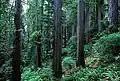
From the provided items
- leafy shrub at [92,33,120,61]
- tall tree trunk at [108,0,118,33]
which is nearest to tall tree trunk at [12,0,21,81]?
leafy shrub at [92,33,120,61]

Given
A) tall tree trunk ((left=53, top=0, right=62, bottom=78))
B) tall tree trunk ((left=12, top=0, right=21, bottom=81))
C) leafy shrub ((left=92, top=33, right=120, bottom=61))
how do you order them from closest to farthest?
tall tree trunk ((left=12, top=0, right=21, bottom=81)) → leafy shrub ((left=92, top=33, right=120, bottom=61)) → tall tree trunk ((left=53, top=0, right=62, bottom=78))

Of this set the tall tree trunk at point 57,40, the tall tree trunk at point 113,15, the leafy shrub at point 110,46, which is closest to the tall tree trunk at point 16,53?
the tall tree trunk at point 57,40

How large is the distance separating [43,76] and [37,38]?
768 cm

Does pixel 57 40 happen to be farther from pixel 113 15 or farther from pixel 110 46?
pixel 113 15

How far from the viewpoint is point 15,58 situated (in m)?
9.53

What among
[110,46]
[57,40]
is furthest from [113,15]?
[57,40]

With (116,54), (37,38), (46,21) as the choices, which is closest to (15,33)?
(116,54)

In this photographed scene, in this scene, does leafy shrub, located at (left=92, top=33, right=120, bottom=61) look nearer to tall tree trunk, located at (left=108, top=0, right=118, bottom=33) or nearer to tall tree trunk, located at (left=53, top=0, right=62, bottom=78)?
tall tree trunk, located at (left=108, top=0, right=118, bottom=33)

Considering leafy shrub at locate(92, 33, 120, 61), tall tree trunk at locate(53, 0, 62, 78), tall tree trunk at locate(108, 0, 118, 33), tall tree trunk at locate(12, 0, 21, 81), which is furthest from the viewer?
tall tree trunk at locate(108, 0, 118, 33)

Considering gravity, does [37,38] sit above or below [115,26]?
below

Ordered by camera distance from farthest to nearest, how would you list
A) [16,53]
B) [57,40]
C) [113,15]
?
[113,15], [57,40], [16,53]

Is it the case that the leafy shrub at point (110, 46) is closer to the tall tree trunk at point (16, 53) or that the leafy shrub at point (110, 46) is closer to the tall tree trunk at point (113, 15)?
the tall tree trunk at point (113, 15)

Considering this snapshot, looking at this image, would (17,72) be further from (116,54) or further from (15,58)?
(116,54)

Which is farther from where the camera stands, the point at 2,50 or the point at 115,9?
the point at 115,9
